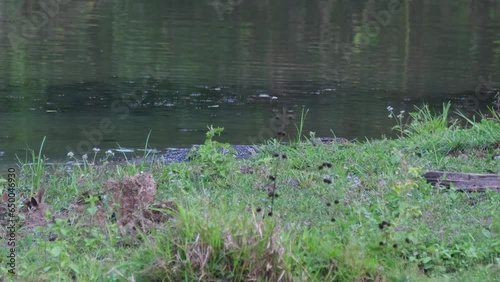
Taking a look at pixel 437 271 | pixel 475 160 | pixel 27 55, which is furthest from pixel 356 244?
pixel 27 55

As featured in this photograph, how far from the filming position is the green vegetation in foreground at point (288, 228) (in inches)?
182

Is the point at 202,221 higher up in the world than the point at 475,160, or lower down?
higher up

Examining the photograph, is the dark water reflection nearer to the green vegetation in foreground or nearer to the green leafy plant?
the green leafy plant

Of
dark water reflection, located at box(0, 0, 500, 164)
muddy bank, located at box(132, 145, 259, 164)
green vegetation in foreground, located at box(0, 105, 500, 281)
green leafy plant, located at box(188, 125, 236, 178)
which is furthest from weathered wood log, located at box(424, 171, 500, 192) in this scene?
dark water reflection, located at box(0, 0, 500, 164)

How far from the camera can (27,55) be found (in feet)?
51.3

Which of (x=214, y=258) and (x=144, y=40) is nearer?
(x=214, y=258)

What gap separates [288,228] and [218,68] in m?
10.0

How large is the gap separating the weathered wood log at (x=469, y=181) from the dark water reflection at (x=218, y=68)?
410cm

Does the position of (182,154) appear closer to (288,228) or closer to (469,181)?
(469,181)

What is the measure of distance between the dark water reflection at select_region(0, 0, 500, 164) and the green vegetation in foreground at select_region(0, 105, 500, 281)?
2.95 m

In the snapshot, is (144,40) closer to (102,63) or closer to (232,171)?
(102,63)

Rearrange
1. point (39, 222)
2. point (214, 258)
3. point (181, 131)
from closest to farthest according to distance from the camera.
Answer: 1. point (214, 258)
2. point (39, 222)
3. point (181, 131)

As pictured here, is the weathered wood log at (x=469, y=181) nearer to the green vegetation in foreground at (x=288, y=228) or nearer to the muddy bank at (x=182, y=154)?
the green vegetation in foreground at (x=288, y=228)

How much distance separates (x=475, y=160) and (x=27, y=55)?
33.2 feet
